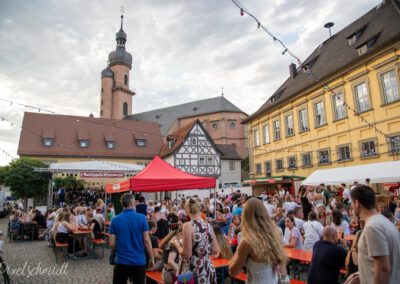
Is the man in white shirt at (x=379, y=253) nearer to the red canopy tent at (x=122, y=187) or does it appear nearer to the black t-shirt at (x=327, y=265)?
the black t-shirt at (x=327, y=265)

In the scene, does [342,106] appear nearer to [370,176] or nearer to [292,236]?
[370,176]

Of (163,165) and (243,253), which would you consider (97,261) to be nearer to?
(163,165)

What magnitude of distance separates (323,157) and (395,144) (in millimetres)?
5792

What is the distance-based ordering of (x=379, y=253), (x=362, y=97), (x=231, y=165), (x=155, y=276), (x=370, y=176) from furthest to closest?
1. (x=231, y=165)
2. (x=362, y=97)
3. (x=370, y=176)
4. (x=155, y=276)
5. (x=379, y=253)

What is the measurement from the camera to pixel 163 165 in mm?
11234

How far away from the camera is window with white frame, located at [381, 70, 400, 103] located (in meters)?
16.4

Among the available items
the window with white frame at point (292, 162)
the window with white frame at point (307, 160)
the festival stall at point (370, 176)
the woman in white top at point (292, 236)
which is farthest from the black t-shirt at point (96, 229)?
the window with white frame at point (292, 162)

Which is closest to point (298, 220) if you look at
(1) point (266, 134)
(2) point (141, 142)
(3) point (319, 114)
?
(3) point (319, 114)

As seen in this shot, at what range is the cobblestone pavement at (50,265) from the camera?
281 inches

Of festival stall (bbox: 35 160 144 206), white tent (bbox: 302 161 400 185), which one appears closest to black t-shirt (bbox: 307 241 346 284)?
white tent (bbox: 302 161 400 185)

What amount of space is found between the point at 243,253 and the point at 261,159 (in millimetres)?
27742

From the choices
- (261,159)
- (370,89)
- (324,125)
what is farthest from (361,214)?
(261,159)

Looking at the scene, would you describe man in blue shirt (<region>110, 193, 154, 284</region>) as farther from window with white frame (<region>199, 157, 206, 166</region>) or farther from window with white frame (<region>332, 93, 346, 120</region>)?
window with white frame (<region>199, 157, 206, 166</region>)

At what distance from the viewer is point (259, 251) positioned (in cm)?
252
